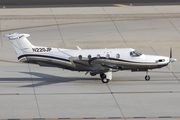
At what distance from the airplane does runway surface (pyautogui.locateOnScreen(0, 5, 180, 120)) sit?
1.21 meters

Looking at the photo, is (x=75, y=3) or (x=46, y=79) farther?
(x=75, y=3)

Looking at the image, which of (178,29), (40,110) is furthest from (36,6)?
(40,110)

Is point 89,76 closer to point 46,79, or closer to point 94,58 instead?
point 94,58

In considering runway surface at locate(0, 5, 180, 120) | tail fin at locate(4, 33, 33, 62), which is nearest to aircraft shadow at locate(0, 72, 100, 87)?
runway surface at locate(0, 5, 180, 120)

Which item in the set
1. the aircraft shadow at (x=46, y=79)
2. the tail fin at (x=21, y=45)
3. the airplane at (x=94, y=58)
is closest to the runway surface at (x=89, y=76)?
the aircraft shadow at (x=46, y=79)

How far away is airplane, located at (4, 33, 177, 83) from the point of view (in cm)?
2752

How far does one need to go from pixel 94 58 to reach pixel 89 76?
2.79 meters

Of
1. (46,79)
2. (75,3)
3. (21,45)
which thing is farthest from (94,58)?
(75,3)

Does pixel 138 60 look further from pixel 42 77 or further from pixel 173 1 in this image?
pixel 173 1

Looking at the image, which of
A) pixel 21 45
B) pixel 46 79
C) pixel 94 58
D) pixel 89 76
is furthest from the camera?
pixel 89 76

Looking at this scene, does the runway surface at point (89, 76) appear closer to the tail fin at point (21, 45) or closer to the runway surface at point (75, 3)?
the tail fin at point (21, 45)

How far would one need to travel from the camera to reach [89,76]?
1177 inches

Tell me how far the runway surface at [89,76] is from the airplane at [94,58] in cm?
121

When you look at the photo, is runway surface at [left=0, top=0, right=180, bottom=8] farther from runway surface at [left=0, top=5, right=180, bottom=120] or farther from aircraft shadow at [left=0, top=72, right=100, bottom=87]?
aircraft shadow at [left=0, top=72, right=100, bottom=87]
